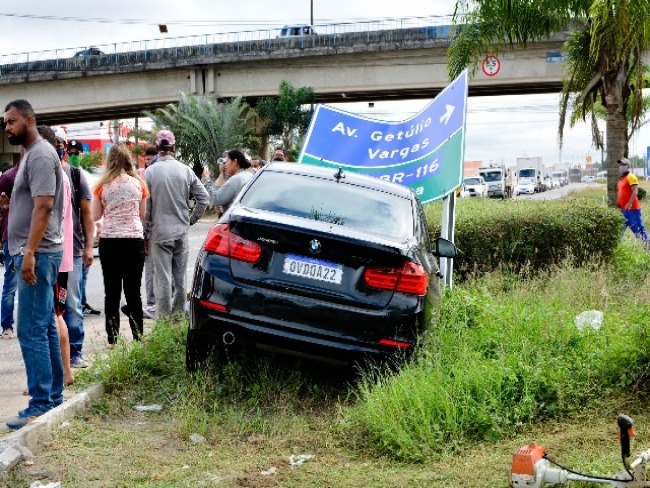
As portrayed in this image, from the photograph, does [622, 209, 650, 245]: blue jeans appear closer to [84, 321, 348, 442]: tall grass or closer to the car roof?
the car roof

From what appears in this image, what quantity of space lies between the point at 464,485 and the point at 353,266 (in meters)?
1.90

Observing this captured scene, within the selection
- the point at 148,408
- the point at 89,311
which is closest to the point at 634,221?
the point at 89,311

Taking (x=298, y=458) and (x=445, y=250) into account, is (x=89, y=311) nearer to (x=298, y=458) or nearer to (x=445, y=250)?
(x=445, y=250)

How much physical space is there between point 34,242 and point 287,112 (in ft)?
139

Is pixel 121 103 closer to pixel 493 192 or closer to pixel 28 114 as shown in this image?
pixel 493 192

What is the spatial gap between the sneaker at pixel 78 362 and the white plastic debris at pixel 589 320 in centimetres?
396

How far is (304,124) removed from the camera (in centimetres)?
5003

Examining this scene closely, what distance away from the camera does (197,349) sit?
6.80 m

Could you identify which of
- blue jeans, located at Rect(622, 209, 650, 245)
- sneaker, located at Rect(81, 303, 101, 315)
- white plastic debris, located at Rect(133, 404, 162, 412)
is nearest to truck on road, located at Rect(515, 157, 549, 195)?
blue jeans, located at Rect(622, 209, 650, 245)

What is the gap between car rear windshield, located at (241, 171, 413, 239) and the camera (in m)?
6.88

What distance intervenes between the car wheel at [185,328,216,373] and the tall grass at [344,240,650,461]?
109cm

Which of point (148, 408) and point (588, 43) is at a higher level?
point (588, 43)

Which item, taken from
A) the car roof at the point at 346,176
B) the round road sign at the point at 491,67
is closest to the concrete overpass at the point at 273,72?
the round road sign at the point at 491,67

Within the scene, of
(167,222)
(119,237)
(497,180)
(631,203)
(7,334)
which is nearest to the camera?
(119,237)
